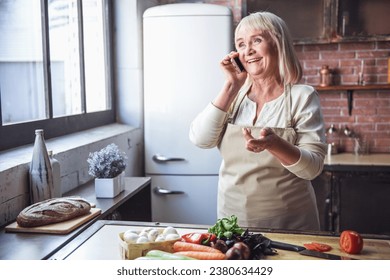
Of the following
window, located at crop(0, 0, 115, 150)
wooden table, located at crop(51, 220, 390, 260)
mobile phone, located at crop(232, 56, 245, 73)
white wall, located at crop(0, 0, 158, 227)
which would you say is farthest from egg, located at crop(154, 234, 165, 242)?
window, located at crop(0, 0, 115, 150)

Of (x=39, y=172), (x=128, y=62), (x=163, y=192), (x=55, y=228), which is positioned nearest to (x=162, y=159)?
(x=163, y=192)

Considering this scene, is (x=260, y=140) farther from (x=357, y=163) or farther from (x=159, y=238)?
(x=357, y=163)

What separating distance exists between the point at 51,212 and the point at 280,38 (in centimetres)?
94

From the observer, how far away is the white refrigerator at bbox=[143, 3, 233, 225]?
2.86 metres

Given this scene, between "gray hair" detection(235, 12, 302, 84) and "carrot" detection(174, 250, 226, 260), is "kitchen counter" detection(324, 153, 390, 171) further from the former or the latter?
"carrot" detection(174, 250, 226, 260)

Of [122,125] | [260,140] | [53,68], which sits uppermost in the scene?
[53,68]

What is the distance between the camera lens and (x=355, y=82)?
321 centimetres

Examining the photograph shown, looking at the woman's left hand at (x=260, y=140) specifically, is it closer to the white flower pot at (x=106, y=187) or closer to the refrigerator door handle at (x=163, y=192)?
the white flower pot at (x=106, y=187)

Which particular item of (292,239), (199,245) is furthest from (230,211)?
(199,245)

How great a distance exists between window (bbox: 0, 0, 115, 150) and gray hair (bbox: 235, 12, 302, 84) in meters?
1.04

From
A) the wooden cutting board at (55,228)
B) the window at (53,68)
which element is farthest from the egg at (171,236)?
the window at (53,68)

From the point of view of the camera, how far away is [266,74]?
1.64m

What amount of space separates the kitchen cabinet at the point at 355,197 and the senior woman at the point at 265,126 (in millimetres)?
1141

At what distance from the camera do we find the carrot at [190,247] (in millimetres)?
1135
